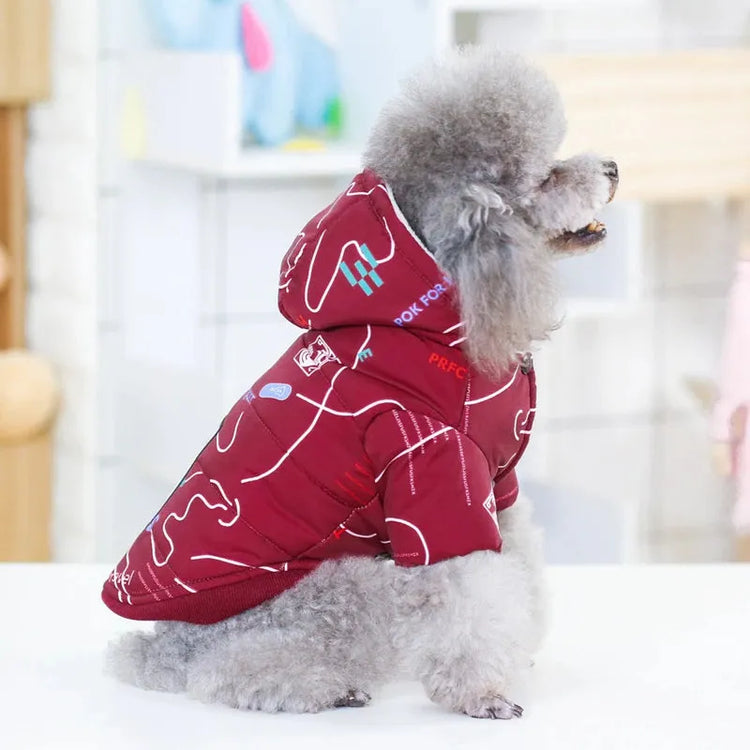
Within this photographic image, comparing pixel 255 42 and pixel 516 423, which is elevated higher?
pixel 255 42

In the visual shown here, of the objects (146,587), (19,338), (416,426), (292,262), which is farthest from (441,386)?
(19,338)

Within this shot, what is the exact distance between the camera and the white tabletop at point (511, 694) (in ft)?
2.67

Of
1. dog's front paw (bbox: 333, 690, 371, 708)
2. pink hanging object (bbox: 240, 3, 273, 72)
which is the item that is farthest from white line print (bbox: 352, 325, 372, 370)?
pink hanging object (bbox: 240, 3, 273, 72)

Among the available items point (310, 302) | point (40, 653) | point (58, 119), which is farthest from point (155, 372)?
point (310, 302)

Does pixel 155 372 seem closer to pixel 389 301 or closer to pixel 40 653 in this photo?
pixel 40 653

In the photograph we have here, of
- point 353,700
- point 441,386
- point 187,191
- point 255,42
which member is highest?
point 255,42

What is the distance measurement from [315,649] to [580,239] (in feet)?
1.04

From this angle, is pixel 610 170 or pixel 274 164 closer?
pixel 610 170

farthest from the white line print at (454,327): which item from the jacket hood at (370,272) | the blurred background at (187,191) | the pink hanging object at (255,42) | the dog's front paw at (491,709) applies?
the pink hanging object at (255,42)

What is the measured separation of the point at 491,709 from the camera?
83 centimetres

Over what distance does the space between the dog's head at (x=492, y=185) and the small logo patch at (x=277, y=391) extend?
4.9 inches

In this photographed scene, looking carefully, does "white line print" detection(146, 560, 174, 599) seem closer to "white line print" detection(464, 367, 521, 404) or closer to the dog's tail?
the dog's tail

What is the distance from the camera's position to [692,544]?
2367 millimetres

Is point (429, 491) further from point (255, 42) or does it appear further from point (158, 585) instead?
point (255, 42)
